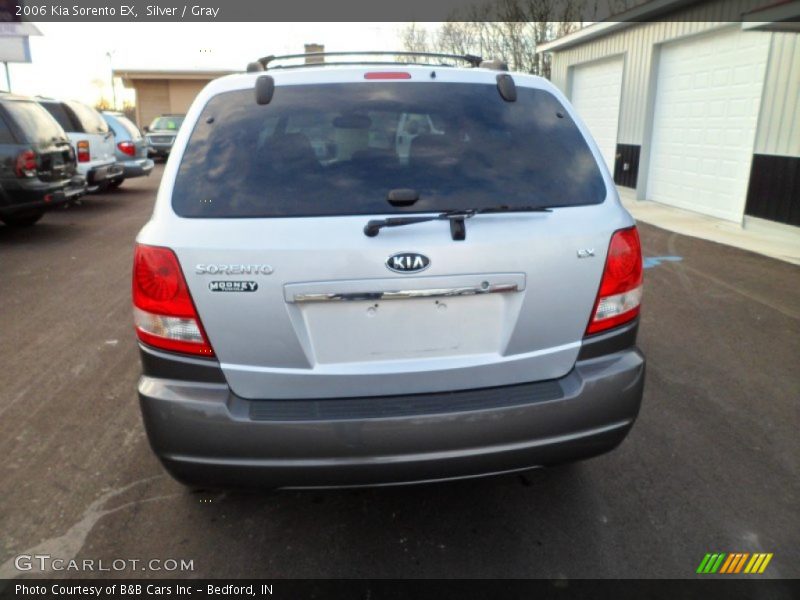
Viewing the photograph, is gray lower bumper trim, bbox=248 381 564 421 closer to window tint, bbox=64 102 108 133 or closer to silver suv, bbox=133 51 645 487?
silver suv, bbox=133 51 645 487

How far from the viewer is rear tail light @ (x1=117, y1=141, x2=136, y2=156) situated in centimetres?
1530

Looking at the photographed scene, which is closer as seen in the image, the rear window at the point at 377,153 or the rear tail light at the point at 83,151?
the rear window at the point at 377,153

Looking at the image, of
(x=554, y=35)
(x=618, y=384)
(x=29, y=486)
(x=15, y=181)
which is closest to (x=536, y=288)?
(x=618, y=384)

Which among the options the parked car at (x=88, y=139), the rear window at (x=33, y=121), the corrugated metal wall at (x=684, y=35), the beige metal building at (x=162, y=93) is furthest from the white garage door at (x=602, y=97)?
the beige metal building at (x=162, y=93)

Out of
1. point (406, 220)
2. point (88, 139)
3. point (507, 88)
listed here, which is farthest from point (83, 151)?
point (406, 220)

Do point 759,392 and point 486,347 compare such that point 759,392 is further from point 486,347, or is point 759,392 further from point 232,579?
point 232,579

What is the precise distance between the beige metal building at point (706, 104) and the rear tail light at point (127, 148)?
36.8ft

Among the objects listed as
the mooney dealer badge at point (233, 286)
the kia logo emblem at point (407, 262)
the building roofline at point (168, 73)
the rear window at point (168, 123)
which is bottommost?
the rear window at point (168, 123)

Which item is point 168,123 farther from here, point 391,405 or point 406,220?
point 391,405

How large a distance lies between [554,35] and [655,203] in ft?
58.1

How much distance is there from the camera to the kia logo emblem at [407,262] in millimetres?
2215

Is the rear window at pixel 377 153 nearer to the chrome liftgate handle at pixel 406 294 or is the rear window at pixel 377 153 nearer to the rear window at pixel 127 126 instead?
the chrome liftgate handle at pixel 406 294

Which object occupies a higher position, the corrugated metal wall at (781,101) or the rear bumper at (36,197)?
the corrugated metal wall at (781,101)

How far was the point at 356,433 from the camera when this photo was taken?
7.32 feet
